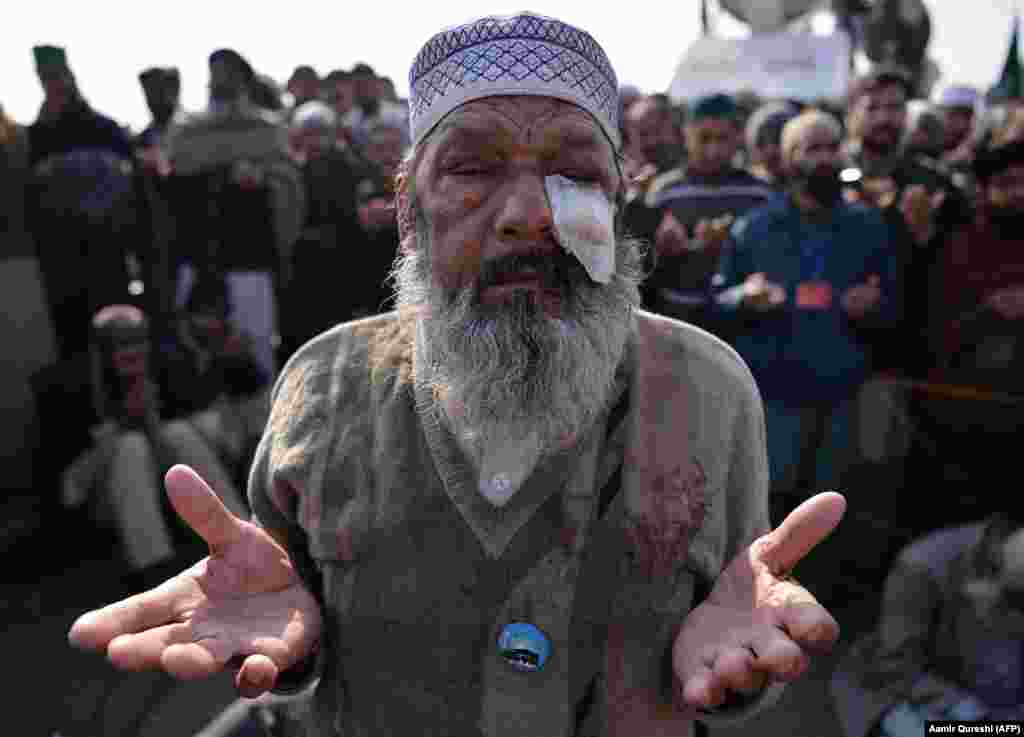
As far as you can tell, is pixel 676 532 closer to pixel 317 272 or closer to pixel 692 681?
pixel 692 681

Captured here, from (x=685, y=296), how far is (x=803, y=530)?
2380mm

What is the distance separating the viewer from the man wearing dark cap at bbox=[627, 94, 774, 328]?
3.54m

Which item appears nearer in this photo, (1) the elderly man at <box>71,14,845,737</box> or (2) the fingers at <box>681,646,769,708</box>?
(2) the fingers at <box>681,646,769,708</box>

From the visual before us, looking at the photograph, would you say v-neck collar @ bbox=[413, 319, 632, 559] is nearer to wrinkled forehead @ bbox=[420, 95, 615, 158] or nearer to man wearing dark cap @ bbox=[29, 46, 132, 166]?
wrinkled forehead @ bbox=[420, 95, 615, 158]

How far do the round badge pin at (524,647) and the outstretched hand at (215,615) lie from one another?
0.31 metres

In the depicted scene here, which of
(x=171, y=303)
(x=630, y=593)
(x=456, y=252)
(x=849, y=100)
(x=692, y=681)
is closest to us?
(x=692, y=681)

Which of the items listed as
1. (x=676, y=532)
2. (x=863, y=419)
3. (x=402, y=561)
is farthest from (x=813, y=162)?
(x=402, y=561)

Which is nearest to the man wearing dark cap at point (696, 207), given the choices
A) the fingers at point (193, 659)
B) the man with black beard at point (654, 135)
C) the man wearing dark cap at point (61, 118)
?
the man with black beard at point (654, 135)

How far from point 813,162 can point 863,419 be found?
113 cm

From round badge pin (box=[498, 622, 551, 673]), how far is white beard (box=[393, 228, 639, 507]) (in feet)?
0.80

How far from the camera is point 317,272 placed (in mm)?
4398

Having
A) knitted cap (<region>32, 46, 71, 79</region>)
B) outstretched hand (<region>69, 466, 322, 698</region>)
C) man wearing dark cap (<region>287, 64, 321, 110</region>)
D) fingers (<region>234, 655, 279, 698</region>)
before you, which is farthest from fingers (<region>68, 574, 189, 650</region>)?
man wearing dark cap (<region>287, 64, 321, 110</region>)

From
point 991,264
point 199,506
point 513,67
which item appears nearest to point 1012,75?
point 991,264

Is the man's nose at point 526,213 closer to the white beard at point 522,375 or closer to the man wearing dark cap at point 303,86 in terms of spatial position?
the white beard at point 522,375
